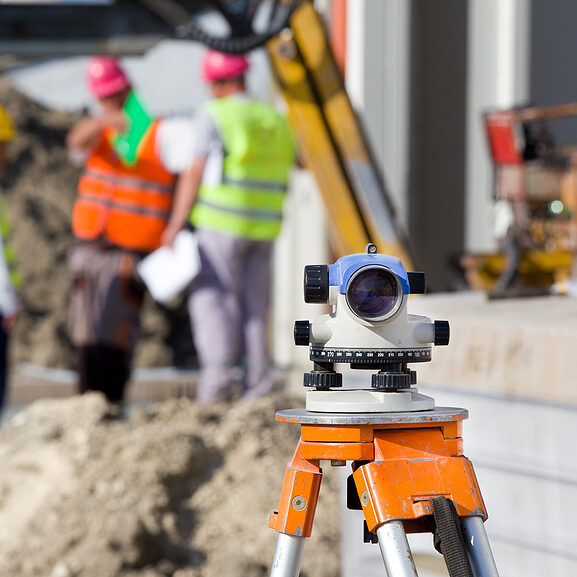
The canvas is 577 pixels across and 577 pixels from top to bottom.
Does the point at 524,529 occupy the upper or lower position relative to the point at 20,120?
lower

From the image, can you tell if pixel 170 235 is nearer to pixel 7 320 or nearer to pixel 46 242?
pixel 7 320

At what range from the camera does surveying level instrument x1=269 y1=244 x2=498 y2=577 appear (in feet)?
4.83

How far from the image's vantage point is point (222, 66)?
5.91 m

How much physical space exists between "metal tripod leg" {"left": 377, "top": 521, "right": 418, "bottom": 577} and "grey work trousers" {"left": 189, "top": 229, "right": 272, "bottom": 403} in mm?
4291

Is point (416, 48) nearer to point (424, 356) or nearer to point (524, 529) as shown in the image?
point (524, 529)

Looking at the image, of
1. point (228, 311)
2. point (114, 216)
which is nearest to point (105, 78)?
point (114, 216)

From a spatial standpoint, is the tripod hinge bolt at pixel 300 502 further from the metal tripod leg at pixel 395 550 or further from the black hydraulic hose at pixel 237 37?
the black hydraulic hose at pixel 237 37

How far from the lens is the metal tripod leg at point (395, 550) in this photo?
1.43 m

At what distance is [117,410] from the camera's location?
4.88m

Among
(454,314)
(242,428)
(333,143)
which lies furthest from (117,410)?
(454,314)

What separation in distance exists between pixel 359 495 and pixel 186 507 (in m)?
2.68

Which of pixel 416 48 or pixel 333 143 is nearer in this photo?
pixel 333 143

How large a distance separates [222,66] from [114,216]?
0.98 m

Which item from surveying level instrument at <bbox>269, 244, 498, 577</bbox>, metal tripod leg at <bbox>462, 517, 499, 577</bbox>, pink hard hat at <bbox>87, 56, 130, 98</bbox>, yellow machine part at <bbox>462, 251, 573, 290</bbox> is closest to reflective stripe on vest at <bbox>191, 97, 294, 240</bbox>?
pink hard hat at <bbox>87, 56, 130, 98</bbox>
